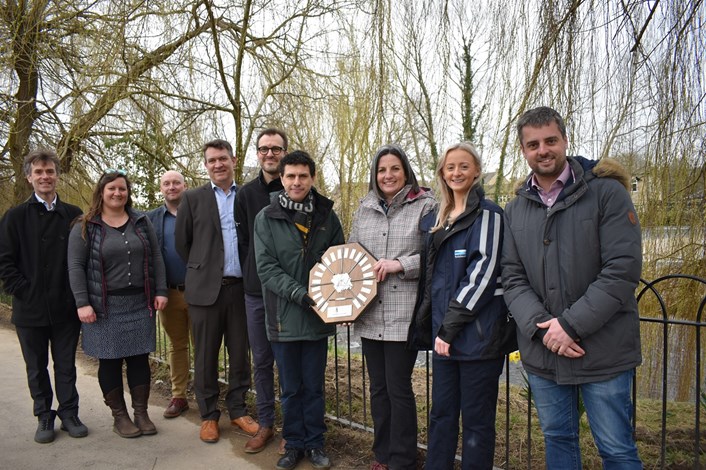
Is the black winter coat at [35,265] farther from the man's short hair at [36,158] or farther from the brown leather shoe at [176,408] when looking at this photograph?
the brown leather shoe at [176,408]

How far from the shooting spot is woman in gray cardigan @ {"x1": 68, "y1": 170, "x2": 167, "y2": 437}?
375 cm

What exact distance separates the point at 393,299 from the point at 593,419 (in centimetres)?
114

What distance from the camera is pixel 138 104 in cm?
638

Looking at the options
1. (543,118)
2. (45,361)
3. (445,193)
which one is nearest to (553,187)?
(543,118)

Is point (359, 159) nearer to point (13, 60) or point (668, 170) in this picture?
point (668, 170)

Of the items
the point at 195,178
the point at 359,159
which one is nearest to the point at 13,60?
the point at 195,178

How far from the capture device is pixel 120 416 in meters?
3.99

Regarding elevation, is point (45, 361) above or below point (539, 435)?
above

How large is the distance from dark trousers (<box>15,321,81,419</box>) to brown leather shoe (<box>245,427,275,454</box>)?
1.45 m

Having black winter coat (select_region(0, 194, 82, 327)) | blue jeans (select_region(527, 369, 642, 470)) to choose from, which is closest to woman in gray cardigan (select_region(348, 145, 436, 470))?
blue jeans (select_region(527, 369, 642, 470))

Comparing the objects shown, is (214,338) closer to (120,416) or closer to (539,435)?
(120,416)

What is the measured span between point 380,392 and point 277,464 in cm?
88

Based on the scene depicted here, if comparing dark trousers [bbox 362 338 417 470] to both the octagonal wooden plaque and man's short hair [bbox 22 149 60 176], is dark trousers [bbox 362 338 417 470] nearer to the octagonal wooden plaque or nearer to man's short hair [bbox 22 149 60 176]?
the octagonal wooden plaque

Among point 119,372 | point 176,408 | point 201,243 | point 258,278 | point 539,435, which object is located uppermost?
point 201,243
